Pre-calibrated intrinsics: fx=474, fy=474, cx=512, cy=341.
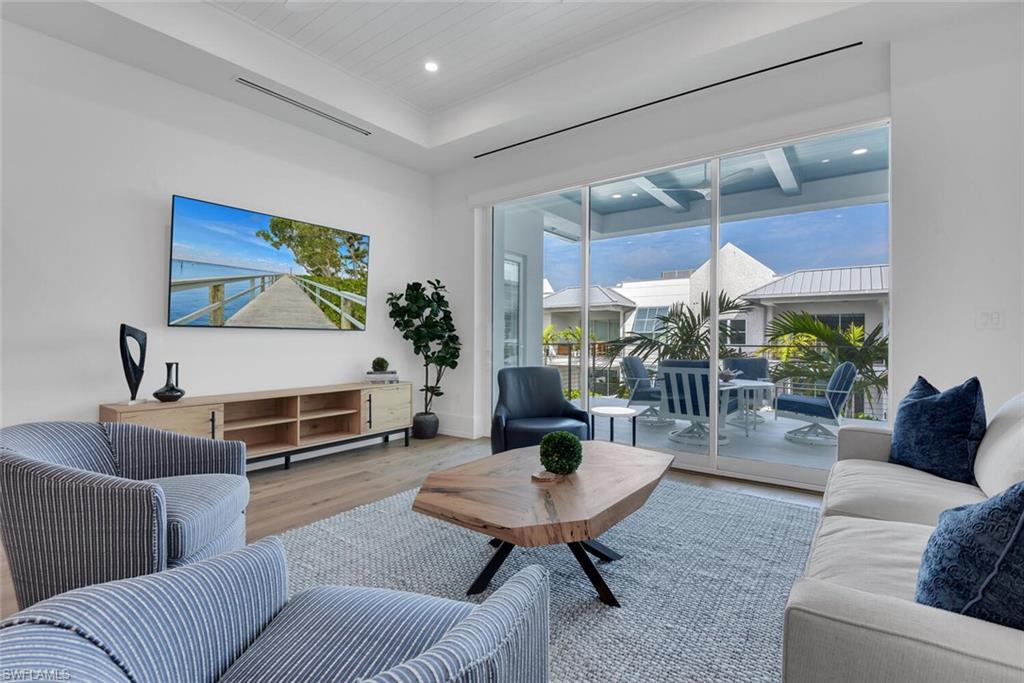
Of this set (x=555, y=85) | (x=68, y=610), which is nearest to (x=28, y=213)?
(x=68, y=610)

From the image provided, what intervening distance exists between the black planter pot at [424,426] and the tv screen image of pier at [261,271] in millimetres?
1148

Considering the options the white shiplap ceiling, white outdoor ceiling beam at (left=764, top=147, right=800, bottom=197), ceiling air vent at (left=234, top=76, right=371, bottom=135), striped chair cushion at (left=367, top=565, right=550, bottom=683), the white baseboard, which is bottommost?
the white baseboard

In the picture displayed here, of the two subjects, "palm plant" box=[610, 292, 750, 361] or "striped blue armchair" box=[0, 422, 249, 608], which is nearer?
"striped blue armchair" box=[0, 422, 249, 608]

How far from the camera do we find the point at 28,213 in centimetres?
288

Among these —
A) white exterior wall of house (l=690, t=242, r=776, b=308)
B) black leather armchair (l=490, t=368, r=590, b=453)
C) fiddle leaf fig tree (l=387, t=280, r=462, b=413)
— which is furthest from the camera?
fiddle leaf fig tree (l=387, t=280, r=462, b=413)

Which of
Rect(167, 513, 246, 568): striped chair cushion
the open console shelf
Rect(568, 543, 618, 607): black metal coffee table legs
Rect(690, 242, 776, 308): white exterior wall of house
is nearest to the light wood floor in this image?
the open console shelf

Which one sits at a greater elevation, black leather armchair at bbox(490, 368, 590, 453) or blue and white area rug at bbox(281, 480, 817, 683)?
black leather armchair at bbox(490, 368, 590, 453)

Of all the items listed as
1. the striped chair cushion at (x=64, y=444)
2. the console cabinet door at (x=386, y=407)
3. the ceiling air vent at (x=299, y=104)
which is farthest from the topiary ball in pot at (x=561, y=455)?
the ceiling air vent at (x=299, y=104)

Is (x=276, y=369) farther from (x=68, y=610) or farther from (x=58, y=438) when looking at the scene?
(x=68, y=610)

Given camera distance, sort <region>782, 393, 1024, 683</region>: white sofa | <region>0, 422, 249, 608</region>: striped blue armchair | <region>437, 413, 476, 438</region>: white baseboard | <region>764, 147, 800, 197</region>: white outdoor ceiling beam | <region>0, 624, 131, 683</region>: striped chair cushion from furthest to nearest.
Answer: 1. <region>437, 413, 476, 438</region>: white baseboard
2. <region>764, 147, 800, 197</region>: white outdoor ceiling beam
3. <region>0, 422, 249, 608</region>: striped blue armchair
4. <region>782, 393, 1024, 683</region>: white sofa
5. <region>0, 624, 131, 683</region>: striped chair cushion

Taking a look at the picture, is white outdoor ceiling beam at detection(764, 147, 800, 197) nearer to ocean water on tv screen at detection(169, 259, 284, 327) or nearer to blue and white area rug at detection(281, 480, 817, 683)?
blue and white area rug at detection(281, 480, 817, 683)

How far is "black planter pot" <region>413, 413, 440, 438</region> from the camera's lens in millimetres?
5016

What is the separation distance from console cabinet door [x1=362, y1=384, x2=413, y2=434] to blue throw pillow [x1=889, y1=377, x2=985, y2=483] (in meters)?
3.76

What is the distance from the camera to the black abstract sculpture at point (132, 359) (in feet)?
9.99
